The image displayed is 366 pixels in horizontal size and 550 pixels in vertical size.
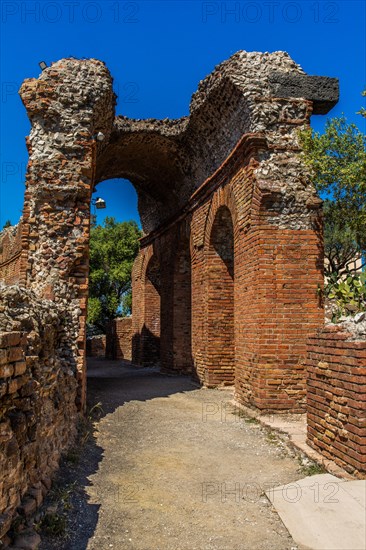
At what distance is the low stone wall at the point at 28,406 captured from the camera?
10.3 feet

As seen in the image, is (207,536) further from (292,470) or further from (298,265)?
(298,265)

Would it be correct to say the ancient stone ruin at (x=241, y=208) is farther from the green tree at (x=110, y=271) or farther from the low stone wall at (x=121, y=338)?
the green tree at (x=110, y=271)

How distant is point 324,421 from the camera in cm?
498

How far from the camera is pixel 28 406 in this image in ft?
11.6

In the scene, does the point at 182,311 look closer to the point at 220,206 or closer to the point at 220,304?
the point at 220,304

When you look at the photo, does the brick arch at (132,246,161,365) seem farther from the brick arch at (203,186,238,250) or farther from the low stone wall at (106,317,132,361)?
the brick arch at (203,186,238,250)

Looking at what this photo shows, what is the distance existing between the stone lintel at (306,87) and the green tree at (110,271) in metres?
20.9

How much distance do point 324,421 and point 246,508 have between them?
4.12 ft

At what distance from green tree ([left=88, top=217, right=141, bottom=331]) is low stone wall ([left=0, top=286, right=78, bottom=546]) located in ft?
74.2

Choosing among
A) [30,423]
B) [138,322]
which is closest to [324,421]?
[30,423]

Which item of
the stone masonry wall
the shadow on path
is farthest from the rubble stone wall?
the stone masonry wall

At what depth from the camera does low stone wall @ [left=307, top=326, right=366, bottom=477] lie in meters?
4.25

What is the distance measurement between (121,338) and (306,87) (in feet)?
47.4

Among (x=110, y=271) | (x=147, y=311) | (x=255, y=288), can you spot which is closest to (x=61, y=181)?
(x=255, y=288)
